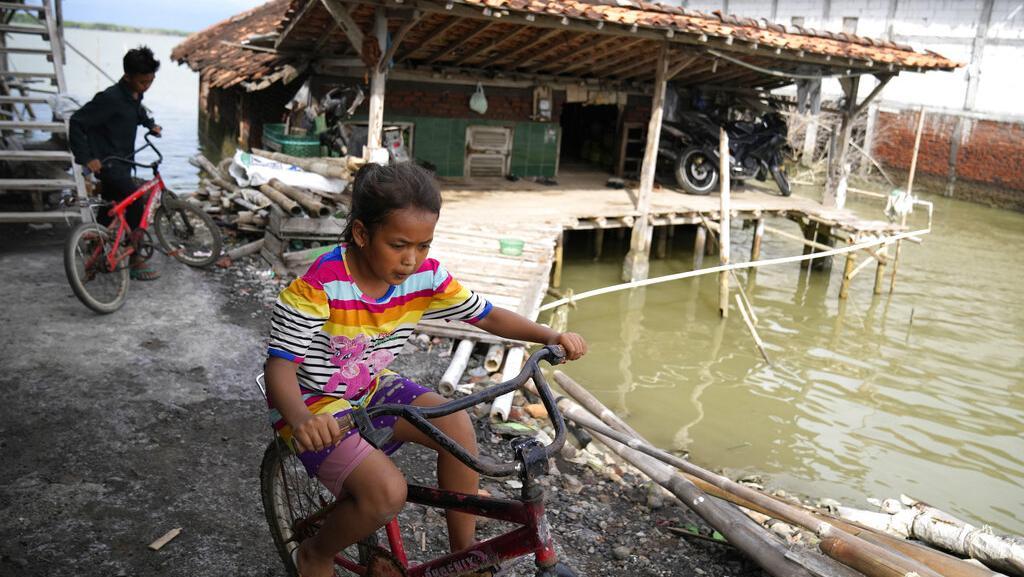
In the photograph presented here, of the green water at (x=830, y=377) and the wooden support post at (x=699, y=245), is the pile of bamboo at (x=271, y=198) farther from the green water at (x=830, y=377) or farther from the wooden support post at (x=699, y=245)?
the wooden support post at (x=699, y=245)

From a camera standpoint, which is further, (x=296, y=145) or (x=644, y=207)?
(x=644, y=207)

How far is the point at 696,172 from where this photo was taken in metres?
14.3

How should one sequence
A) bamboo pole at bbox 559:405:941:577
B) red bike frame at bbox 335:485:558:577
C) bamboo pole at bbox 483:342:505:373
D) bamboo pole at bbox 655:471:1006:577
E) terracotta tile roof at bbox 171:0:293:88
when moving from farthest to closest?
terracotta tile roof at bbox 171:0:293:88
bamboo pole at bbox 483:342:505:373
bamboo pole at bbox 655:471:1006:577
bamboo pole at bbox 559:405:941:577
red bike frame at bbox 335:485:558:577

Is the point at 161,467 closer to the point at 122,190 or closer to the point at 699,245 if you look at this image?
the point at 122,190

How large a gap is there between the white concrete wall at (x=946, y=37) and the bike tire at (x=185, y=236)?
69.8 ft

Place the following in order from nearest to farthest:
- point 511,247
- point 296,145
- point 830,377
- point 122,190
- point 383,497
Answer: point 383,497
point 122,190
point 511,247
point 830,377
point 296,145

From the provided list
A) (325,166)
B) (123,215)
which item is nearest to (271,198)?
(325,166)

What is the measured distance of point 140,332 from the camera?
5871 millimetres

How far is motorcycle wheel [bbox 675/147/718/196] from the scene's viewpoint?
14.1 metres

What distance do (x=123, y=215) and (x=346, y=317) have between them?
500 centimetres

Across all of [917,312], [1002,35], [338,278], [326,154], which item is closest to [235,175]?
[326,154]

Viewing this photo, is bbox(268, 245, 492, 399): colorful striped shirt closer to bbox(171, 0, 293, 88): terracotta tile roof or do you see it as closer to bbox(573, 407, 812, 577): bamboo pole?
bbox(573, 407, 812, 577): bamboo pole

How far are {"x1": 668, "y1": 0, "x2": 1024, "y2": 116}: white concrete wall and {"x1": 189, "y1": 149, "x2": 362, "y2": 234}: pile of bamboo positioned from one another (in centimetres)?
1918

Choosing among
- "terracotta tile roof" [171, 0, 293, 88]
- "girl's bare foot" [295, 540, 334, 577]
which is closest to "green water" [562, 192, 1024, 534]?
"girl's bare foot" [295, 540, 334, 577]
